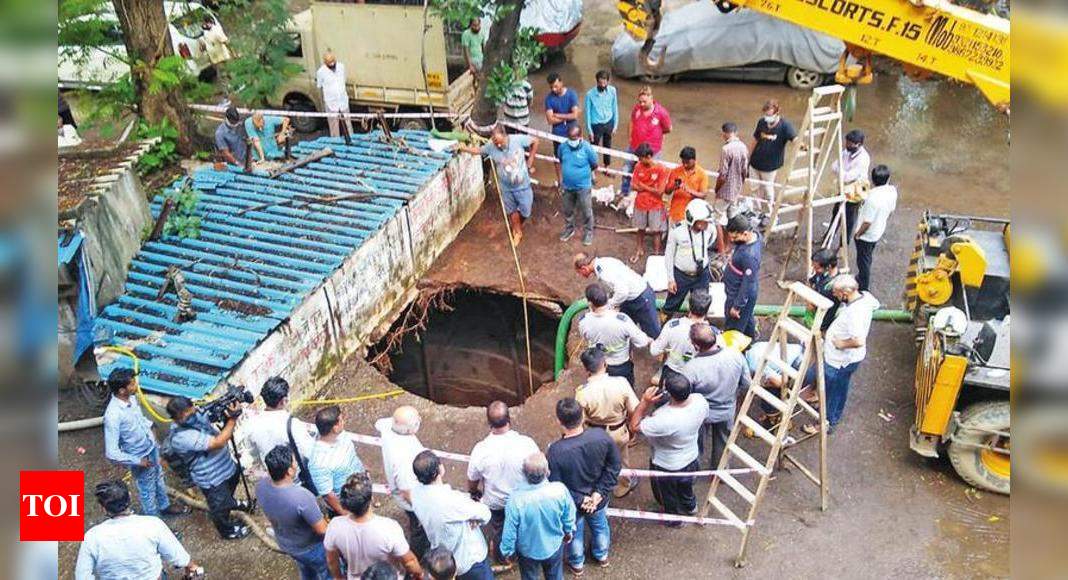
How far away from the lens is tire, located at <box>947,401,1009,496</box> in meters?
6.50

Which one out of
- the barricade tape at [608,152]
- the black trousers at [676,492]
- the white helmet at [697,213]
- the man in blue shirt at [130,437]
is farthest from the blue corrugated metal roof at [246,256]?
the black trousers at [676,492]

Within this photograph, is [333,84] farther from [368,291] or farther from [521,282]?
[521,282]

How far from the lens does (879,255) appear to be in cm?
980

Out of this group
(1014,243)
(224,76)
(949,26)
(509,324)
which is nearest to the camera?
(1014,243)

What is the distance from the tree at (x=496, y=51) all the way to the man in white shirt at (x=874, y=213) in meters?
4.99

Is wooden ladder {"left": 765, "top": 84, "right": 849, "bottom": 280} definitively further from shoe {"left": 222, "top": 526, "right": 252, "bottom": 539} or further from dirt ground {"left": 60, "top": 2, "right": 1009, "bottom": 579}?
shoe {"left": 222, "top": 526, "right": 252, "bottom": 539}

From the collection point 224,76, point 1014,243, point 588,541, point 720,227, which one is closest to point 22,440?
point 1014,243

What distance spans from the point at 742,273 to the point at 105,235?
6.18m

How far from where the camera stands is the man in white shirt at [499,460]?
5.55m

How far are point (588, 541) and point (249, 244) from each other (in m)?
4.79

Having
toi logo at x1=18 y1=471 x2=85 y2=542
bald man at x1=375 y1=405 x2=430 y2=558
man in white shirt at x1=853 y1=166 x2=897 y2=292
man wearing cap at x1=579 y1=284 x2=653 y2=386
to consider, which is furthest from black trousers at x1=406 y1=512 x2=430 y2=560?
man in white shirt at x1=853 y1=166 x2=897 y2=292

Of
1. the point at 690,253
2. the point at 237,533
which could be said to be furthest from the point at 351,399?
the point at 690,253

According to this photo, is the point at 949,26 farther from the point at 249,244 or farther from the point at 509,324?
the point at 249,244

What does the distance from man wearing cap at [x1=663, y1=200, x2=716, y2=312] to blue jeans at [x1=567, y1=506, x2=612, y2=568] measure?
2.87 metres
